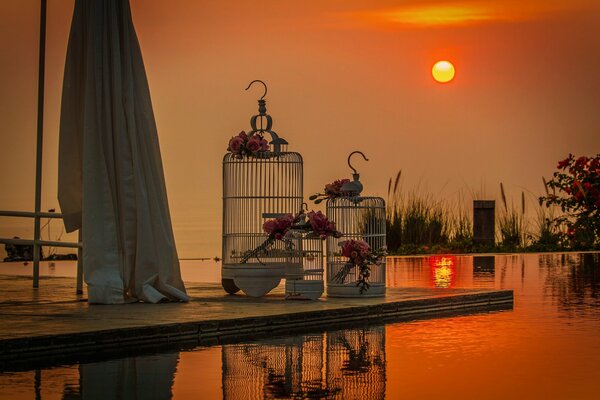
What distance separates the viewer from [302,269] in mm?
10062

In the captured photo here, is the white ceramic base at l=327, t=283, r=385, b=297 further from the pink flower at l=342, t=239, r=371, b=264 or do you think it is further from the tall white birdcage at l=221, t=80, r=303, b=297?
the tall white birdcage at l=221, t=80, r=303, b=297

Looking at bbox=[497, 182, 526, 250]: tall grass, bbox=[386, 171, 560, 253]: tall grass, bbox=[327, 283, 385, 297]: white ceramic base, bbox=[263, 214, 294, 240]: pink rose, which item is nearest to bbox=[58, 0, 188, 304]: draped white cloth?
bbox=[263, 214, 294, 240]: pink rose

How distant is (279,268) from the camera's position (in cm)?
1011

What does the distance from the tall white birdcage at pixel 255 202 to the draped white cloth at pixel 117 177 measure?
0.97 metres

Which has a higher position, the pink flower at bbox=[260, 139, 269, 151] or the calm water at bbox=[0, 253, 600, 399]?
the pink flower at bbox=[260, 139, 269, 151]

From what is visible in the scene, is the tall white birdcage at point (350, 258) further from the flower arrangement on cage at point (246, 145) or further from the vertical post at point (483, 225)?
the vertical post at point (483, 225)

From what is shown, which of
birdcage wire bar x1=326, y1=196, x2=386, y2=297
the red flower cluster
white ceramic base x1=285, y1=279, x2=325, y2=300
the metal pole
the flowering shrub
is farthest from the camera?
the flowering shrub

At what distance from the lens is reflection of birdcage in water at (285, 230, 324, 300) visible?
31.4ft

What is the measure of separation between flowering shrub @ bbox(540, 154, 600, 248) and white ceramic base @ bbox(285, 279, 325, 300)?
9.85m

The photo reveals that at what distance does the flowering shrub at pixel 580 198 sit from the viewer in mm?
18812

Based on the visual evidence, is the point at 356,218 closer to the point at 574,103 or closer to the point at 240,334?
the point at 240,334

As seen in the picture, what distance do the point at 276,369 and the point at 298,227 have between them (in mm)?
3760

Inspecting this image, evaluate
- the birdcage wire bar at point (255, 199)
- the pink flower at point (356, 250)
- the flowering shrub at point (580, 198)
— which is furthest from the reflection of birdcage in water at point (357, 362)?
the flowering shrub at point (580, 198)

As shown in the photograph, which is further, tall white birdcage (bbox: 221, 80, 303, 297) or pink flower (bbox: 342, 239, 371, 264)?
tall white birdcage (bbox: 221, 80, 303, 297)
